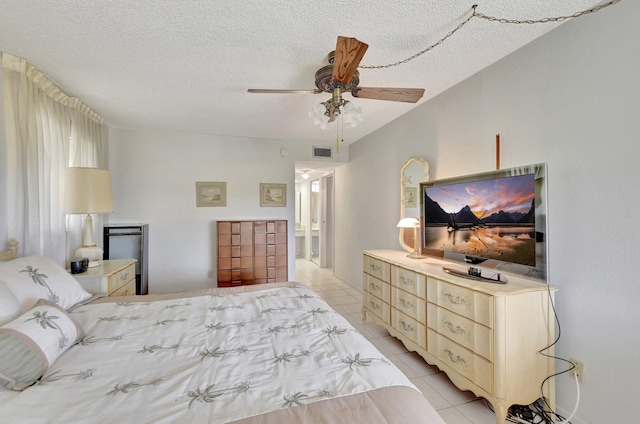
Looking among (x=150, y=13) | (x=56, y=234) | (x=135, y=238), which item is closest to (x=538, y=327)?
(x=150, y=13)

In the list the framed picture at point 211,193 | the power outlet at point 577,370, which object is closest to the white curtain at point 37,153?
the framed picture at point 211,193

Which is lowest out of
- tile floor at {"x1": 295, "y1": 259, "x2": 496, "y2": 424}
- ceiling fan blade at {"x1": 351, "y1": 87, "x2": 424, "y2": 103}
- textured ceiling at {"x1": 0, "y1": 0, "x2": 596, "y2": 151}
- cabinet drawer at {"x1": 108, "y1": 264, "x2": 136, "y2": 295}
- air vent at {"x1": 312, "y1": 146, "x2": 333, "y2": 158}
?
tile floor at {"x1": 295, "y1": 259, "x2": 496, "y2": 424}

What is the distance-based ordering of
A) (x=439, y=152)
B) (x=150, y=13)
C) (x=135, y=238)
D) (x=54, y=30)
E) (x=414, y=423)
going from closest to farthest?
(x=414, y=423)
(x=150, y=13)
(x=54, y=30)
(x=439, y=152)
(x=135, y=238)

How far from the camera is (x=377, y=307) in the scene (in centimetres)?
295

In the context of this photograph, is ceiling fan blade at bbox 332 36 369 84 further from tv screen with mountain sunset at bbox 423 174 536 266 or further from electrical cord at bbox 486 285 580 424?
electrical cord at bbox 486 285 580 424

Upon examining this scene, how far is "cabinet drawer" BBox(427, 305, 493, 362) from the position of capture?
5.64 ft

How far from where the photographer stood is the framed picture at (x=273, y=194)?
4371 mm

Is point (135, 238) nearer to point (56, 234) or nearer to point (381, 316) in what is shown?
point (56, 234)

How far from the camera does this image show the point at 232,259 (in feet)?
12.9

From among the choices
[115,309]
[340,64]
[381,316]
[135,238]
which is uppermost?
[340,64]

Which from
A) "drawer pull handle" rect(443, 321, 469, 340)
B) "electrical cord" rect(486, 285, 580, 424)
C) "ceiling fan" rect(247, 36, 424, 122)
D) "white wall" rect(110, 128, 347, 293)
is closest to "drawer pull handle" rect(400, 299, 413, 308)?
"drawer pull handle" rect(443, 321, 469, 340)

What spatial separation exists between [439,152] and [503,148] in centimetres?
68

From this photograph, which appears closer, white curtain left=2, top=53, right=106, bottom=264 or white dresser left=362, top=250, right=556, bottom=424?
white dresser left=362, top=250, right=556, bottom=424

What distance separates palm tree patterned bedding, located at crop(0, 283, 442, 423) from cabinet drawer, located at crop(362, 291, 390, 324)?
4.23 feet
